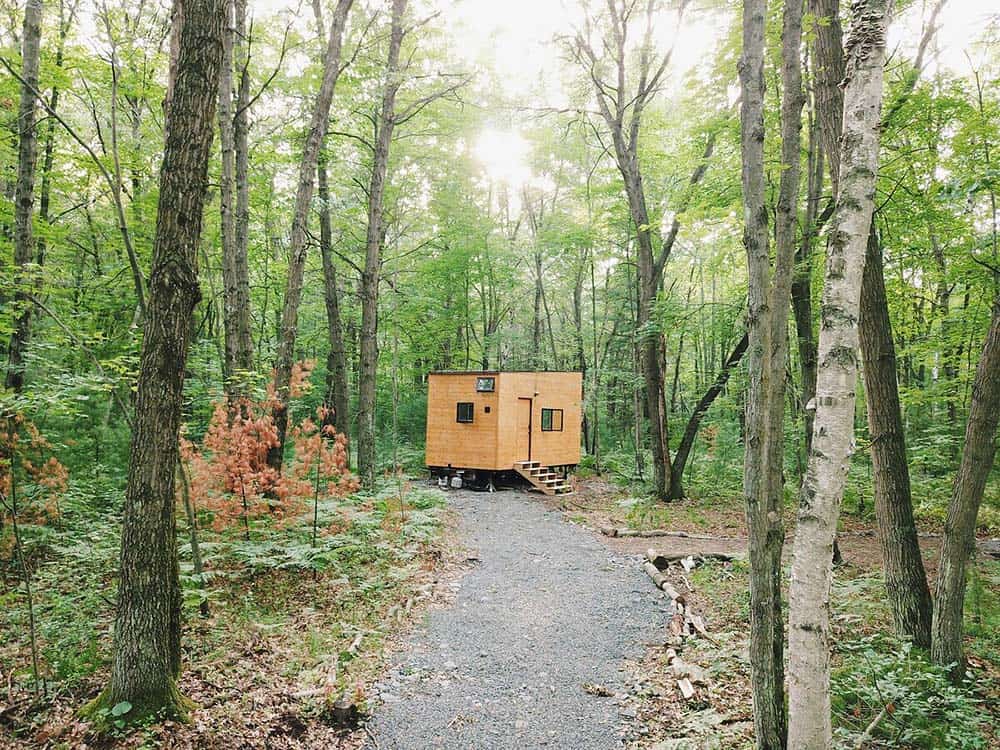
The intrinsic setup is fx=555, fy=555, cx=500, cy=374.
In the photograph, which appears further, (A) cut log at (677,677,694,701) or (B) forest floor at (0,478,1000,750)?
(A) cut log at (677,677,694,701)

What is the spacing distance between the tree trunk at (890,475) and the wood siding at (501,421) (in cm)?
1019

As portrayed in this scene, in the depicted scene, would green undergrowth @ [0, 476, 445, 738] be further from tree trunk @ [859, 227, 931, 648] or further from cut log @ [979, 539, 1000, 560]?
Result: cut log @ [979, 539, 1000, 560]

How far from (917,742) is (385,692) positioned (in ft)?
11.7

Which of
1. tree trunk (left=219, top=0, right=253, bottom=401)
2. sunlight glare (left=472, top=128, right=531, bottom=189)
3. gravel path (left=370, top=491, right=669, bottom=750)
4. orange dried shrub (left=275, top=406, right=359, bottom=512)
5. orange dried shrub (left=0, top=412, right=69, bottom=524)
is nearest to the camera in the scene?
gravel path (left=370, top=491, right=669, bottom=750)

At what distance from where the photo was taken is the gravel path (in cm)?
384

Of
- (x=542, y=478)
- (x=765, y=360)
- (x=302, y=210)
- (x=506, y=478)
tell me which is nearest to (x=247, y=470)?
(x=302, y=210)

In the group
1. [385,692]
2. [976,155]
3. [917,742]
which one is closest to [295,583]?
[385,692]

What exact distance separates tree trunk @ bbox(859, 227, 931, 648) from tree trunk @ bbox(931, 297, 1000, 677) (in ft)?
1.11

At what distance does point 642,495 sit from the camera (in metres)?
13.0

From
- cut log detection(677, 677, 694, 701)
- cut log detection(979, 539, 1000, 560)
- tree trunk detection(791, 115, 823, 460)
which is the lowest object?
cut log detection(677, 677, 694, 701)

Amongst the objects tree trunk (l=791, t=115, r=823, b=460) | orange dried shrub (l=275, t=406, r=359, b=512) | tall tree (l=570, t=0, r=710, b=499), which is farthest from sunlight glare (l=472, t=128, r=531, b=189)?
orange dried shrub (l=275, t=406, r=359, b=512)

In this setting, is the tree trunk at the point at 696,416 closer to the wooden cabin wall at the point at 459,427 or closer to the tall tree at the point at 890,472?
the wooden cabin wall at the point at 459,427

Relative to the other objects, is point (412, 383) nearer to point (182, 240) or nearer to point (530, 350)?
point (530, 350)

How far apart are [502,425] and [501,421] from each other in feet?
0.40
